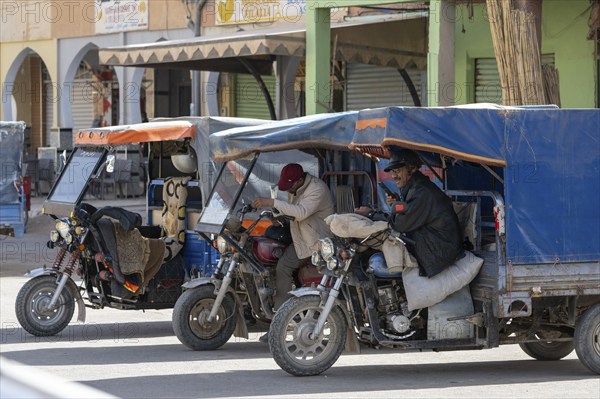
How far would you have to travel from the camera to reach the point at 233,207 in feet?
30.3

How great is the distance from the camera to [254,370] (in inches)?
329

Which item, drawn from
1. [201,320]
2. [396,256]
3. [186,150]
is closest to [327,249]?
[396,256]

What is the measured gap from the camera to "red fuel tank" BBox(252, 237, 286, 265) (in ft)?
30.2

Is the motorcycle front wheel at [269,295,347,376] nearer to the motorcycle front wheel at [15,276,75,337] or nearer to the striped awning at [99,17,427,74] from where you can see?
the motorcycle front wheel at [15,276,75,337]

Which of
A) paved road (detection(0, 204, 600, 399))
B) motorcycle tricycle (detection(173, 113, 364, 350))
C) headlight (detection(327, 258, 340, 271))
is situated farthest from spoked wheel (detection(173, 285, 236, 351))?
headlight (detection(327, 258, 340, 271))

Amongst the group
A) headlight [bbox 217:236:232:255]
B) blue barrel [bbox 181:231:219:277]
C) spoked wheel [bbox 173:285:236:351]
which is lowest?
spoked wheel [bbox 173:285:236:351]

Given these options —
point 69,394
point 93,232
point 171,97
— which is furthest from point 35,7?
point 69,394

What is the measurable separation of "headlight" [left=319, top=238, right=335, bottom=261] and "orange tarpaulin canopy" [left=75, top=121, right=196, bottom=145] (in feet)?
11.0

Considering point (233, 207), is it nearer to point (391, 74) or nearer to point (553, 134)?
point (553, 134)

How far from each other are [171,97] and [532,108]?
2301 centimetres

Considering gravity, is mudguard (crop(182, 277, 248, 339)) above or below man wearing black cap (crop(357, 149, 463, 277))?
below

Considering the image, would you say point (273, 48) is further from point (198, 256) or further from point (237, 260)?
point (237, 260)

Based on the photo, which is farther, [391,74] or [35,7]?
[35,7]

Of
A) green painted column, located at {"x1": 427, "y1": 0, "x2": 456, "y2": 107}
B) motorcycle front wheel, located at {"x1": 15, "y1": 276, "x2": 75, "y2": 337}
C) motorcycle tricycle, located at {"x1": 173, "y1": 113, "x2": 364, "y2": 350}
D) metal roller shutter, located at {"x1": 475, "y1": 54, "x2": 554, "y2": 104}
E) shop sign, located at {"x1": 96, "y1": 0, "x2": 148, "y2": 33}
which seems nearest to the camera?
motorcycle tricycle, located at {"x1": 173, "y1": 113, "x2": 364, "y2": 350}
